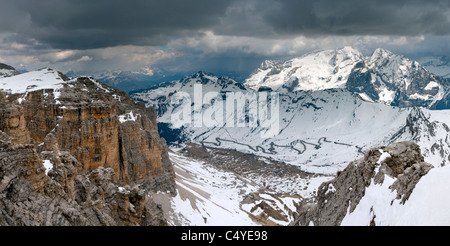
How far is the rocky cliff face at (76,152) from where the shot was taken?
91.6ft

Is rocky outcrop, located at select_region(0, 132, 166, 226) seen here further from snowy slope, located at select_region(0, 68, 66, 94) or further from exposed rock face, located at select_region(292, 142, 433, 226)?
snowy slope, located at select_region(0, 68, 66, 94)

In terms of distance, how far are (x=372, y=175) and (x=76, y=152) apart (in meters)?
61.3

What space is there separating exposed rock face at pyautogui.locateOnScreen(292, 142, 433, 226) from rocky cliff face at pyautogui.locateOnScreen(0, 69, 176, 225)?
2437cm

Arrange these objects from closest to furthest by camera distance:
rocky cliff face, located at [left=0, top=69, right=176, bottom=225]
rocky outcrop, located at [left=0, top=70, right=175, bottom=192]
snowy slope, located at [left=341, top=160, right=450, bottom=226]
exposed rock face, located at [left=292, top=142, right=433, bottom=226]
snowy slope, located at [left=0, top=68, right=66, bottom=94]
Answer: snowy slope, located at [left=341, top=160, right=450, bottom=226] < rocky cliff face, located at [left=0, top=69, right=176, bottom=225] < exposed rock face, located at [left=292, top=142, right=433, bottom=226] < rocky outcrop, located at [left=0, top=70, right=175, bottom=192] < snowy slope, located at [left=0, top=68, right=66, bottom=94]

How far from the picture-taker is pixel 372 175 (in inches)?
1393

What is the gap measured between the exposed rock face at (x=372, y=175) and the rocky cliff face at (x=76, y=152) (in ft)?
80.0

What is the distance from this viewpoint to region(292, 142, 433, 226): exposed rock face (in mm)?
29864

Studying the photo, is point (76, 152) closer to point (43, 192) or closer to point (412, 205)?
point (43, 192)

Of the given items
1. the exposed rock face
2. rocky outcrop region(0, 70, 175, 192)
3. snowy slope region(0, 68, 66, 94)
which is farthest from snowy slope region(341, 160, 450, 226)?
snowy slope region(0, 68, 66, 94)

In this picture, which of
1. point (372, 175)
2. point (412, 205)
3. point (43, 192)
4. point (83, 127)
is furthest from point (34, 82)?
point (412, 205)

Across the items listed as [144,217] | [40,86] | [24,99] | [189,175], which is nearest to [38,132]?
[24,99]
